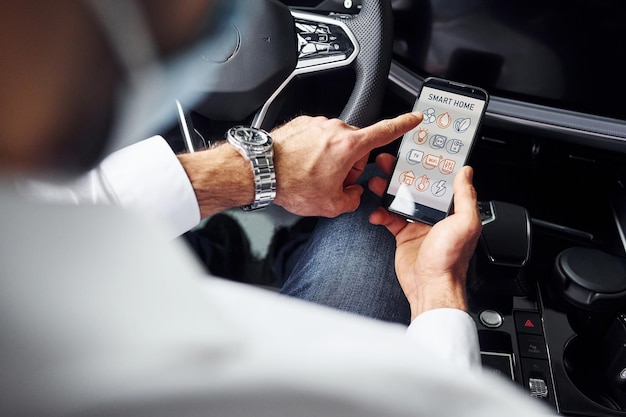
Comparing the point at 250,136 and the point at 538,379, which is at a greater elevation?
the point at 250,136

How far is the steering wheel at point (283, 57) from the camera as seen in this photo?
2.69 feet

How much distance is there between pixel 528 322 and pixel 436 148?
0.27m

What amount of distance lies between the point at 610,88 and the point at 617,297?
0.30 meters

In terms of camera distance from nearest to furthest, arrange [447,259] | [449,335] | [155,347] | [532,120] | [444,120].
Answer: [155,347]
[449,335]
[447,259]
[444,120]
[532,120]

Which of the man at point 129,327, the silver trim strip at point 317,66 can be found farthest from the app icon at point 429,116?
the man at point 129,327

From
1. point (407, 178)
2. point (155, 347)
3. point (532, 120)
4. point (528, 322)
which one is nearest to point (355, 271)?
point (407, 178)

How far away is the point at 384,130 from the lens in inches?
27.3

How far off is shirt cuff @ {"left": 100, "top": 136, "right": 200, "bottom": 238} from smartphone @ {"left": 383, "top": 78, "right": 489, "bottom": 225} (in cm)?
29

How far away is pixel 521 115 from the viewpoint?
0.88 m

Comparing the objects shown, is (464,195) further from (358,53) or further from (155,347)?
(155,347)

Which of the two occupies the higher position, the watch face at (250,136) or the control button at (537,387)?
the watch face at (250,136)

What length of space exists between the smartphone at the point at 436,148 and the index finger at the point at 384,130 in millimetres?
73

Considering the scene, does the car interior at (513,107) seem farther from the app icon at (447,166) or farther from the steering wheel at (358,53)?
the app icon at (447,166)

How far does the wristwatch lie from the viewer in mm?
693
